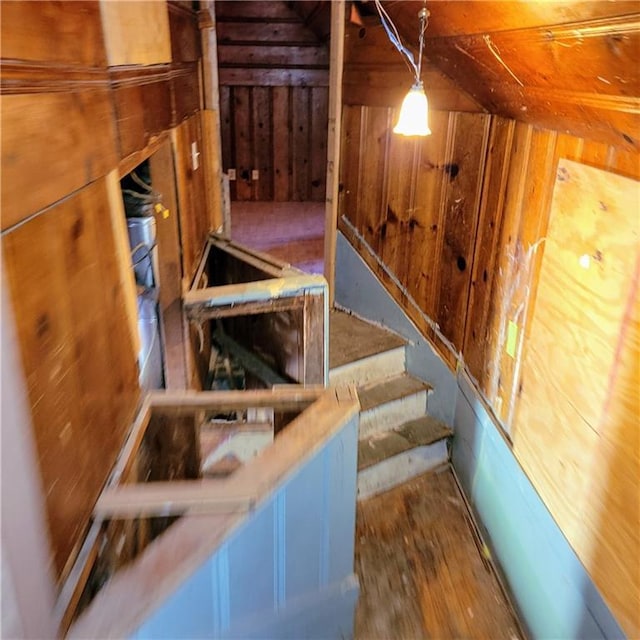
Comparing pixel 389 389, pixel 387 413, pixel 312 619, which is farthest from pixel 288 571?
pixel 389 389

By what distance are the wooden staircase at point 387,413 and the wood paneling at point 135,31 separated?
1693mm

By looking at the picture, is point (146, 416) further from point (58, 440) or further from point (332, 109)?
point (332, 109)

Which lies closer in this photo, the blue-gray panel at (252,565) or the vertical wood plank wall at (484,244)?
the blue-gray panel at (252,565)

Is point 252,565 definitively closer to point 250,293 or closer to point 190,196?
point 250,293

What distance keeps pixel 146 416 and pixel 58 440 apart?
1.80ft

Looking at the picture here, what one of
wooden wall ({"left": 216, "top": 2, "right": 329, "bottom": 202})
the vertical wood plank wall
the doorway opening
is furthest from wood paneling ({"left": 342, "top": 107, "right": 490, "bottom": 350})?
wooden wall ({"left": 216, "top": 2, "right": 329, "bottom": 202})

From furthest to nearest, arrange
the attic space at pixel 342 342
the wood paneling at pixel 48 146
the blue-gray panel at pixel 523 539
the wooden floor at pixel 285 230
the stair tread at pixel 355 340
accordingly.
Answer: the wooden floor at pixel 285 230
the stair tread at pixel 355 340
the blue-gray panel at pixel 523 539
the attic space at pixel 342 342
the wood paneling at pixel 48 146

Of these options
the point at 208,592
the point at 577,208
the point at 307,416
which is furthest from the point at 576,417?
the point at 208,592

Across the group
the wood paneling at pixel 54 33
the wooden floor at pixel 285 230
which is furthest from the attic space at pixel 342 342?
the wooden floor at pixel 285 230

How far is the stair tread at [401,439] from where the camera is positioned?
274cm

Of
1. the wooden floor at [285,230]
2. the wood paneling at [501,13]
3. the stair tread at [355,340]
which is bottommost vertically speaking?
the stair tread at [355,340]

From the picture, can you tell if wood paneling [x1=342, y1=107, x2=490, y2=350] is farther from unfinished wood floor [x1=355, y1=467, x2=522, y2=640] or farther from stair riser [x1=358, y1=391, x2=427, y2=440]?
unfinished wood floor [x1=355, y1=467, x2=522, y2=640]

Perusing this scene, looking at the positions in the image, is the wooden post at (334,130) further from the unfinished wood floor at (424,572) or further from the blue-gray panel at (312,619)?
the blue-gray panel at (312,619)

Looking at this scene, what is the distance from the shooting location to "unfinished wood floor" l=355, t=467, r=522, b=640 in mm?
2086
